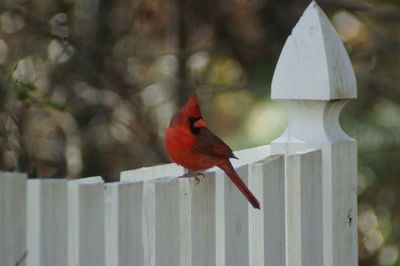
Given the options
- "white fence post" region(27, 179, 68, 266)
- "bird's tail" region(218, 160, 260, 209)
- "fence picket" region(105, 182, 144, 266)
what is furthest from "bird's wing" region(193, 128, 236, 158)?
"white fence post" region(27, 179, 68, 266)

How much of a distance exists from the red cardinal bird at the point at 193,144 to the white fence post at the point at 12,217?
2.02 feet

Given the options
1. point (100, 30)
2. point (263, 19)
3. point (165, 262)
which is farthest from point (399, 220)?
point (165, 262)

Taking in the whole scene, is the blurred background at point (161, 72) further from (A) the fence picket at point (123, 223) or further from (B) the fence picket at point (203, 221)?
(A) the fence picket at point (123, 223)

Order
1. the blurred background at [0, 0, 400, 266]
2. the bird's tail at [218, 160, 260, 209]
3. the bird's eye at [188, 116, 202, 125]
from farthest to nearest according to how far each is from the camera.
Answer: the blurred background at [0, 0, 400, 266] → the bird's eye at [188, 116, 202, 125] → the bird's tail at [218, 160, 260, 209]

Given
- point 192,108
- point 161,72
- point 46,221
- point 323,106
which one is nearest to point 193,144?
point 192,108

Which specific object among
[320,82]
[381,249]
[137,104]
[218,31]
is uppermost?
[218,31]

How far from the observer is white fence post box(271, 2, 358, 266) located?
283 cm

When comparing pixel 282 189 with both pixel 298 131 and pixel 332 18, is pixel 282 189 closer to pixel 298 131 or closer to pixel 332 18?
pixel 298 131

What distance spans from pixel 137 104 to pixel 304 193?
4113 millimetres

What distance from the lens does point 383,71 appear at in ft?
21.7

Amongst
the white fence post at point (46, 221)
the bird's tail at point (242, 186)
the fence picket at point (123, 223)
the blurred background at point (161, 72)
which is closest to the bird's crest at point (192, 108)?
the bird's tail at point (242, 186)

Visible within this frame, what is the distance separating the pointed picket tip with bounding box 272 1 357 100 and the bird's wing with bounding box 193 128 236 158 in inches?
13.6

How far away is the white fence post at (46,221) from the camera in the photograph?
1.93 metres

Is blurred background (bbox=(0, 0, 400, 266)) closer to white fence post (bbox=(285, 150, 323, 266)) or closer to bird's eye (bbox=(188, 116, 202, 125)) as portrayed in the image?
white fence post (bbox=(285, 150, 323, 266))
